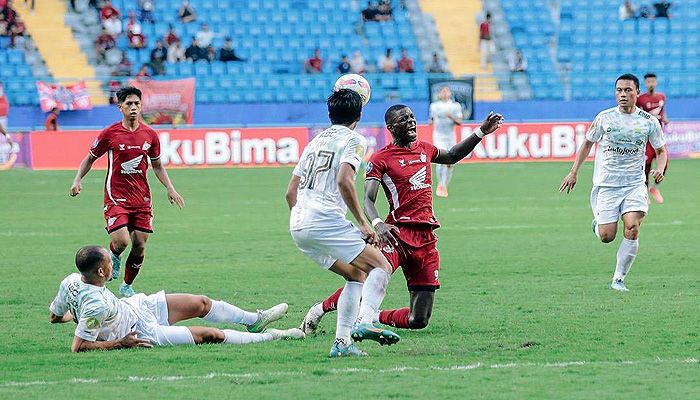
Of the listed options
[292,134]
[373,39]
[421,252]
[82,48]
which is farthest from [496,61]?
[421,252]

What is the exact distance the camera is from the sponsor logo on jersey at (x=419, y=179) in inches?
345

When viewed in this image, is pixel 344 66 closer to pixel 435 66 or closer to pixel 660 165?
pixel 435 66

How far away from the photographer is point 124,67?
35.1 m

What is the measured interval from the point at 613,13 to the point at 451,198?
19413 millimetres

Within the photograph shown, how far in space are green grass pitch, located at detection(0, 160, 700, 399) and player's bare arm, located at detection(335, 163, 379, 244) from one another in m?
0.83

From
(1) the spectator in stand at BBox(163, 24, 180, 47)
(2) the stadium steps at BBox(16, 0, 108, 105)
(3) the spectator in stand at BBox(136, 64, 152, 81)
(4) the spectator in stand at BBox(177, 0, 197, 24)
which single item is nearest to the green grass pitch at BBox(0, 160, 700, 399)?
(3) the spectator in stand at BBox(136, 64, 152, 81)

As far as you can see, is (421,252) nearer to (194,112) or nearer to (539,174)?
(539,174)

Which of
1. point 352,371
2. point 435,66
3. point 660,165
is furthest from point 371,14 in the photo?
point 352,371

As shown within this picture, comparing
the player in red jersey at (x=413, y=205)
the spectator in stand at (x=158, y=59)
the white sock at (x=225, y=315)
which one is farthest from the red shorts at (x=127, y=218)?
the spectator in stand at (x=158, y=59)

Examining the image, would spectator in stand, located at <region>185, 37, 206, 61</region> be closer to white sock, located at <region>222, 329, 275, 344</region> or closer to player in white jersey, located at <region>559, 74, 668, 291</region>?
player in white jersey, located at <region>559, 74, 668, 291</region>

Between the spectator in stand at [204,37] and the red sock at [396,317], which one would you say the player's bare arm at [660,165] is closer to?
the red sock at [396,317]

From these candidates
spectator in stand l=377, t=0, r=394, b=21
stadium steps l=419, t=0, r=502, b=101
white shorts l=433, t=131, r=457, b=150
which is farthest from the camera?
spectator in stand l=377, t=0, r=394, b=21

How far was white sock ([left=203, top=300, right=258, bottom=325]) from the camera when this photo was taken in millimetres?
8797

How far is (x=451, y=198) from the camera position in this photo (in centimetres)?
2269
